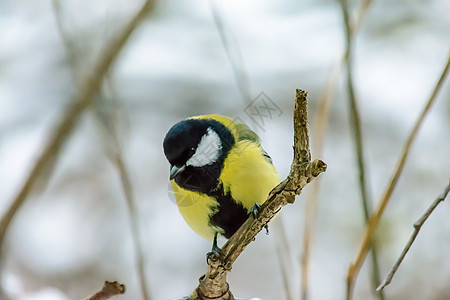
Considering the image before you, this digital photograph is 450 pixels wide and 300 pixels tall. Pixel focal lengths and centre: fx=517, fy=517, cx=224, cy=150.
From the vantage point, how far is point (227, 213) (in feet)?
3.76

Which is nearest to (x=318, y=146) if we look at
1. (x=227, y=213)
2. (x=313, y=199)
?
(x=313, y=199)

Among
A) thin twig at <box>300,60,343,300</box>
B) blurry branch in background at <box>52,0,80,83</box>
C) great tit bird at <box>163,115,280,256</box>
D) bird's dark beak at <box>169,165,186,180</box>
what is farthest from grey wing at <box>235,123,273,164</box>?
blurry branch in background at <box>52,0,80,83</box>

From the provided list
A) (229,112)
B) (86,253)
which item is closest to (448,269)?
(229,112)

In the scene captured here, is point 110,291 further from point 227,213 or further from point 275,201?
point 227,213

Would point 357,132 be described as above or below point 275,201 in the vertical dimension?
above

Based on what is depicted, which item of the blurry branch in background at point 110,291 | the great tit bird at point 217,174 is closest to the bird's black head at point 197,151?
the great tit bird at point 217,174

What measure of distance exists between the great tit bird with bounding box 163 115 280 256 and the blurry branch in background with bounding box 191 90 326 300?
7 cm

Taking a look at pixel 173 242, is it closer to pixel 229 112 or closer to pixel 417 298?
pixel 229 112

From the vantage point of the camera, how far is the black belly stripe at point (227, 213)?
1.12m

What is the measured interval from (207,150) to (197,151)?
49mm

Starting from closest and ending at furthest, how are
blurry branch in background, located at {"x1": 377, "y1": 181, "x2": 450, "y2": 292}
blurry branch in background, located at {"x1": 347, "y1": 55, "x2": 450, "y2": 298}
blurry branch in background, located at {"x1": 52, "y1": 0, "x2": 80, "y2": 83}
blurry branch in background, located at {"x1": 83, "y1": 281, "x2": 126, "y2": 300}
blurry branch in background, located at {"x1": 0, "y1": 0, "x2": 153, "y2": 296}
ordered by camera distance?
blurry branch in background, located at {"x1": 83, "y1": 281, "x2": 126, "y2": 300} < blurry branch in background, located at {"x1": 377, "y1": 181, "x2": 450, "y2": 292} < blurry branch in background, located at {"x1": 347, "y1": 55, "x2": 450, "y2": 298} < blurry branch in background, located at {"x1": 52, "y1": 0, "x2": 80, "y2": 83} < blurry branch in background, located at {"x1": 0, "y1": 0, "x2": 153, "y2": 296}

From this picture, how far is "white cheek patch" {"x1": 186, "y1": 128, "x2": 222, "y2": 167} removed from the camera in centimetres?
104

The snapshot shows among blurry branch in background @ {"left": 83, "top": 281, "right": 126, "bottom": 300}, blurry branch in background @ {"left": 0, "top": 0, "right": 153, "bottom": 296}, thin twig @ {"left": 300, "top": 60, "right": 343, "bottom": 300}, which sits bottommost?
blurry branch in background @ {"left": 83, "top": 281, "right": 126, "bottom": 300}

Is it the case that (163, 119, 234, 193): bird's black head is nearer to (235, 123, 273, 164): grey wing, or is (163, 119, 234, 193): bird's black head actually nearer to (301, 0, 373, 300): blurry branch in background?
(235, 123, 273, 164): grey wing
